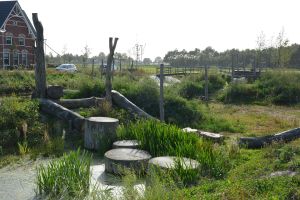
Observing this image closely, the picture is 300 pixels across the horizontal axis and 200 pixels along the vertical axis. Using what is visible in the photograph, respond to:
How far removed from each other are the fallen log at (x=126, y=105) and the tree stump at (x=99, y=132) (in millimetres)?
2336

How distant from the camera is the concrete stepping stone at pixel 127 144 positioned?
787cm

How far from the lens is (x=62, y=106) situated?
36.1 feet

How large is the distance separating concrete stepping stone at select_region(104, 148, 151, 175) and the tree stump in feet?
4.23

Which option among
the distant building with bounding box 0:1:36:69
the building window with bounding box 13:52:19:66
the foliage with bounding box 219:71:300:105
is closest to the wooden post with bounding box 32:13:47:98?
the foliage with bounding box 219:71:300:105

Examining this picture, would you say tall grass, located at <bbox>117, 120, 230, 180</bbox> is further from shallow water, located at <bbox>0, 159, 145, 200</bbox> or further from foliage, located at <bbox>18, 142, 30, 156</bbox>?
foliage, located at <bbox>18, 142, 30, 156</bbox>

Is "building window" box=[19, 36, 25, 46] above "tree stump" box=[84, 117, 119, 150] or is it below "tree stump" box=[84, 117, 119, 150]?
above

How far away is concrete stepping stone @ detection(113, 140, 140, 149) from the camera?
7.87 meters

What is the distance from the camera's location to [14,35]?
1401 inches

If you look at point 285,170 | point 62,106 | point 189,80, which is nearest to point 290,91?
point 189,80

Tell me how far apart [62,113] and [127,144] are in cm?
325

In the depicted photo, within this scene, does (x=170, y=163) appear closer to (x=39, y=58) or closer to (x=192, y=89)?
(x=39, y=58)

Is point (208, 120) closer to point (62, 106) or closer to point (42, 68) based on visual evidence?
point (62, 106)

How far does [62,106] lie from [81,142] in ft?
6.41

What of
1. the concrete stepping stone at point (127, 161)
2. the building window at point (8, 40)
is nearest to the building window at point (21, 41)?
the building window at point (8, 40)
